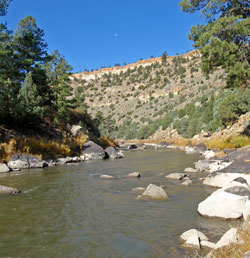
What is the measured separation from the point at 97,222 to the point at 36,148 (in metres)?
14.4

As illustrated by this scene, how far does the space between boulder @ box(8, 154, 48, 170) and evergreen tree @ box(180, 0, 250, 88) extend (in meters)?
12.1

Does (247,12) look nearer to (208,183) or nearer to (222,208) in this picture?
(208,183)

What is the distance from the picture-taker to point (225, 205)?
6574mm

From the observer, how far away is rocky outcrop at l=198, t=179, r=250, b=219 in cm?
640

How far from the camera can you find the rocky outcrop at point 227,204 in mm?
6398

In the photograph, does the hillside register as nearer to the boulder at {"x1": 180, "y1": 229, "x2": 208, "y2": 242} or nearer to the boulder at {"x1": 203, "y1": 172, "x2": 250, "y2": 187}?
the boulder at {"x1": 203, "y1": 172, "x2": 250, "y2": 187}

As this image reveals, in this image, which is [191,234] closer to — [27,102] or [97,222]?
[97,222]

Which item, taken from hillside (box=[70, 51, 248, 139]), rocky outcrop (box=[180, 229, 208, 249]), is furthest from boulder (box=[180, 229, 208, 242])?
hillside (box=[70, 51, 248, 139])

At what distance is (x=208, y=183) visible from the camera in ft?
33.4

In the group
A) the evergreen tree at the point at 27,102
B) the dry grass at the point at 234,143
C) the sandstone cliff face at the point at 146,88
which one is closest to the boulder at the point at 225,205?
the dry grass at the point at 234,143

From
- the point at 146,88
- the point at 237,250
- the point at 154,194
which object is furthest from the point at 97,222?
the point at 146,88

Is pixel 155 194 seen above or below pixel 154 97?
below

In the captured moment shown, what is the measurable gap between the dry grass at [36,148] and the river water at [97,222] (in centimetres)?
789

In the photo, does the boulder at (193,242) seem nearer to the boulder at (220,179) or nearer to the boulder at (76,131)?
the boulder at (220,179)
